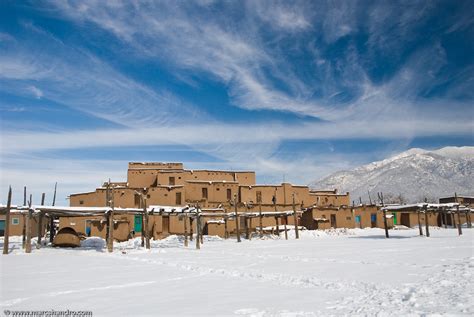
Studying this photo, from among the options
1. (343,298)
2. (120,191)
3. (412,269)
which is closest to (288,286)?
(343,298)

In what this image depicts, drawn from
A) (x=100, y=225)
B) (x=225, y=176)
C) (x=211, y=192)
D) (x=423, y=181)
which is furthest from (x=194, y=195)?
(x=423, y=181)

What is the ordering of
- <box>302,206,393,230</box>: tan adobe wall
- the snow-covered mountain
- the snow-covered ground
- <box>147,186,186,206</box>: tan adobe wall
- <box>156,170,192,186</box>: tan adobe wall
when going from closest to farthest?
the snow-covered ground → <box>147,186,186,206</box>: tan adobe wall → <box>302,206,393,230</box>: tan adobe wall → <box>156,170,192,186</box>: tan adobe wall → the snow-covered mountain

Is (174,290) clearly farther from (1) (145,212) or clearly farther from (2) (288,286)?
(1) (145,212)

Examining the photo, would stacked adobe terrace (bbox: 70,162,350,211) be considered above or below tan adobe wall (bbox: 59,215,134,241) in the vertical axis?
above

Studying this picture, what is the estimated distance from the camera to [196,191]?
147 ft

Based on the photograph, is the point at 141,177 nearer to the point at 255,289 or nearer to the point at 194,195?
the point at 194,195

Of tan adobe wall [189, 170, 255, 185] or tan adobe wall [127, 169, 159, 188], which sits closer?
tan adobe wall [127, 169, 159, 188]

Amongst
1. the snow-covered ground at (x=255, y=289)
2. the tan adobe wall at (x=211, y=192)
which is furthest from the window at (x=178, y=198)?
the snow-covered ground at (x=255, y=289)

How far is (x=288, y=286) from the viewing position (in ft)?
35.0

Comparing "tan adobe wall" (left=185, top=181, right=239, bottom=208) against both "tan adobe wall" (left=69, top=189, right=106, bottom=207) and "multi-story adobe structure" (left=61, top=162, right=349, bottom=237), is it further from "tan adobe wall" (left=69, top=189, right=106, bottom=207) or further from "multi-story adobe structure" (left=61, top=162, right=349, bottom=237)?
"tan adobe wall" (left=69, top=189, right=106, bottom=207)

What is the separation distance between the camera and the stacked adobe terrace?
1633 inches

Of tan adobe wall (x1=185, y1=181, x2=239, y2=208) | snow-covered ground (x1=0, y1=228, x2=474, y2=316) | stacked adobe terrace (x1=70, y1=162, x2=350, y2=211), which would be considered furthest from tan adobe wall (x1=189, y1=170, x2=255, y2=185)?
snow-covered ground (x1=0, y1=228, x2=474, y2=316)

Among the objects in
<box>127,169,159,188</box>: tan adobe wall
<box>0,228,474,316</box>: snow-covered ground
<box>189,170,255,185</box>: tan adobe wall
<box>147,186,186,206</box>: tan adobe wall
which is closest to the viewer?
<box>0,228,474,316</box>: snow-covered ground

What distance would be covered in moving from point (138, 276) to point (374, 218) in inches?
1659
